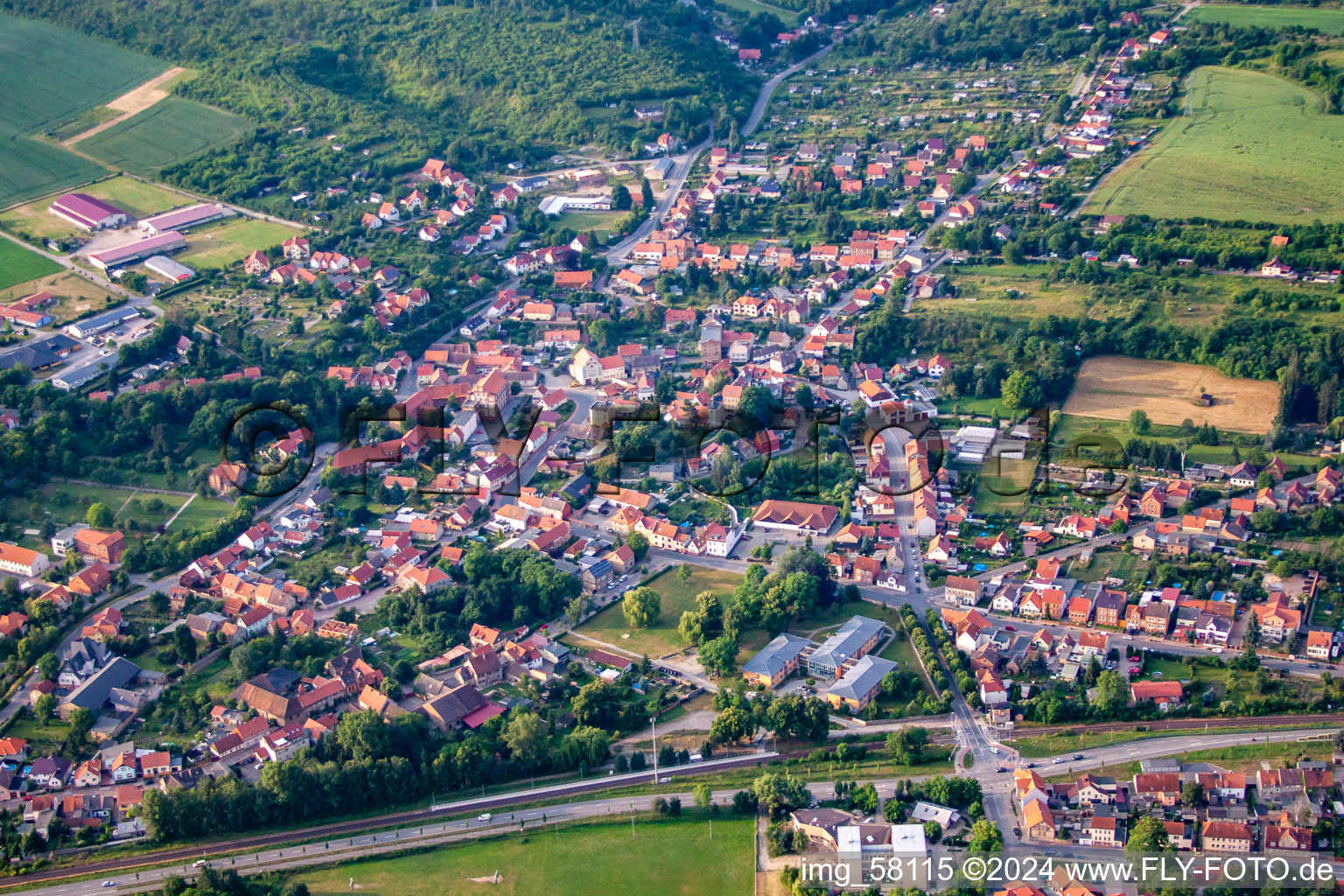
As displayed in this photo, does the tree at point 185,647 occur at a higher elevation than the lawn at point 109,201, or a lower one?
lower

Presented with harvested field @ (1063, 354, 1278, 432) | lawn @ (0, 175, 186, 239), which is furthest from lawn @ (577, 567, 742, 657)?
lawn @ (0, 175, 186, 239)

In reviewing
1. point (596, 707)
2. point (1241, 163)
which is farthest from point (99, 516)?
point (1241, 163)

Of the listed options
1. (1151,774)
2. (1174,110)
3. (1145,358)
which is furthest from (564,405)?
(1174,110)

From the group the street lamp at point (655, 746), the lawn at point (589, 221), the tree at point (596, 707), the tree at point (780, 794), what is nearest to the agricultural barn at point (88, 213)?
the lawn at point (589, 221)

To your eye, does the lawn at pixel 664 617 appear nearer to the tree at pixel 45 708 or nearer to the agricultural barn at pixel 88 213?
the tree at pixel 45 708

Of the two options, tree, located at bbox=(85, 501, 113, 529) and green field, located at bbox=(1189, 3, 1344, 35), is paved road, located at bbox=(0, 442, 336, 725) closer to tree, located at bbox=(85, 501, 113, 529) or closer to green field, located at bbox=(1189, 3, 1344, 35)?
tree, located at bbox=(85, 501, 113, 529)

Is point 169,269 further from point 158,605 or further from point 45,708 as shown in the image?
point 45,708
